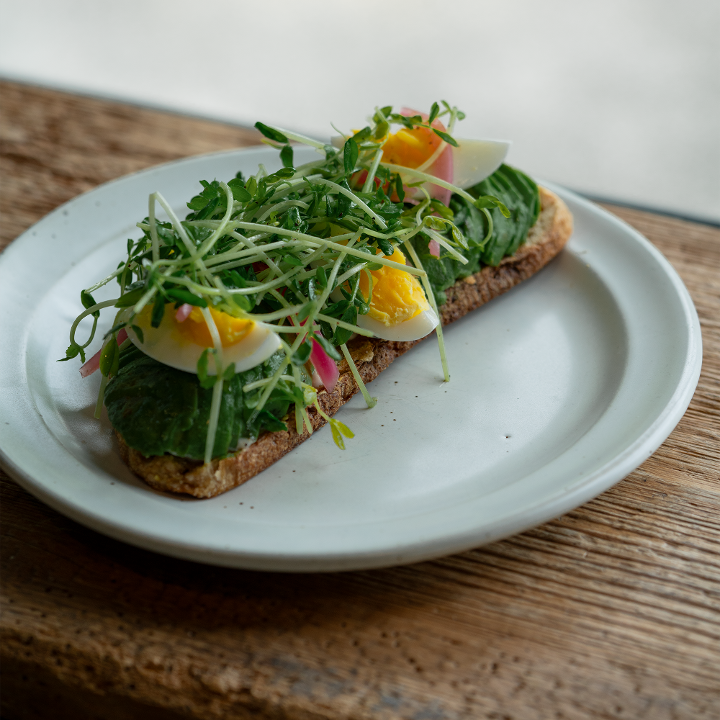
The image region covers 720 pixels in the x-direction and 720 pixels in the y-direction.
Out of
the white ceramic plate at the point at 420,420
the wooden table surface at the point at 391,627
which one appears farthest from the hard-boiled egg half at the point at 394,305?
the wooden table surface at the point at 391,627

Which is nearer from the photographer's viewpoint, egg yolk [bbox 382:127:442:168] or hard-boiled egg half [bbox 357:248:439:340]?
hard-boiled egg half [bbox 357:248:439:340]

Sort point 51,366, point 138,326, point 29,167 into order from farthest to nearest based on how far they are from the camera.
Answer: point 29,167 < point 51,366 < point 138,326

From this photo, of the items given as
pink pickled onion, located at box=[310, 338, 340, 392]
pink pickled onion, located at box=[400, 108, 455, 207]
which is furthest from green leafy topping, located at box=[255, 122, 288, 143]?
pink pickled onion, located at box=[310, 338, 340, 392]

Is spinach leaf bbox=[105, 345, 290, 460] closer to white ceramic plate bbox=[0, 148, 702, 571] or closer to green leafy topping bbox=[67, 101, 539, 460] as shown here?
green leafy topping bbox=[67, 101, 539, 460]

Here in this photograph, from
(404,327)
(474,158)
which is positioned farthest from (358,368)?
(474,158)

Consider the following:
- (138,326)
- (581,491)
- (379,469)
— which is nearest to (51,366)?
(138,326)

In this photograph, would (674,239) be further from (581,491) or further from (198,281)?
(198,281)

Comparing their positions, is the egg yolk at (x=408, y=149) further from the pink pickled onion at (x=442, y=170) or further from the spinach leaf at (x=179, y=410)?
the spinach leaf at (x=179, y=410)
